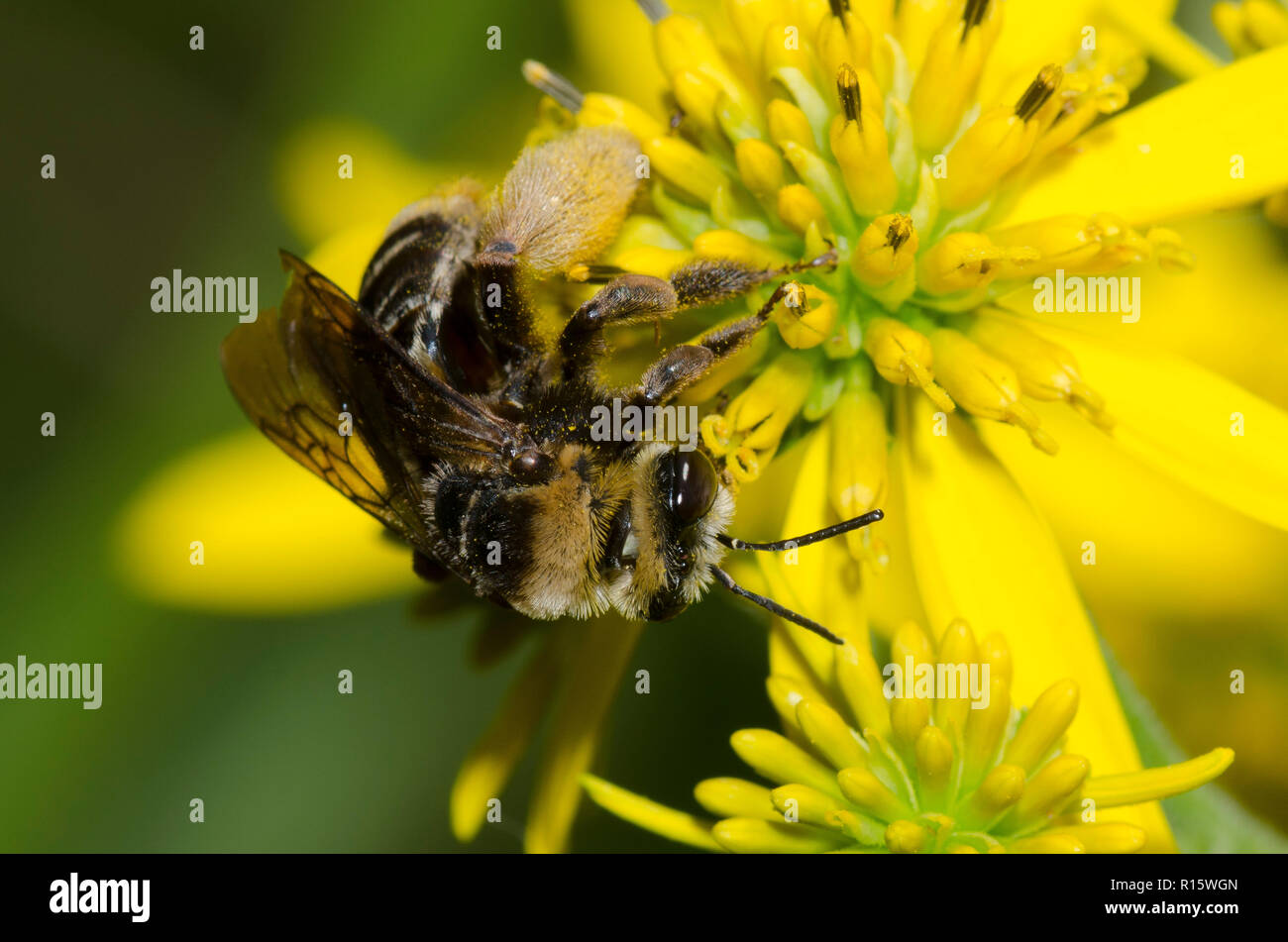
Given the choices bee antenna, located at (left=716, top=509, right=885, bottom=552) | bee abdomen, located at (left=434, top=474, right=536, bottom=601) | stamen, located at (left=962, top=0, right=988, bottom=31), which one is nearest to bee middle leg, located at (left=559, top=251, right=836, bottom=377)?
bee abdomen, located at (left=434, top=474, right=536, bottom=601)

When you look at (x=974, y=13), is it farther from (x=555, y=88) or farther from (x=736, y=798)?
(x=736, y=798)

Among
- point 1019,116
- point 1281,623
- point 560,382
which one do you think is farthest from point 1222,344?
point 560,382

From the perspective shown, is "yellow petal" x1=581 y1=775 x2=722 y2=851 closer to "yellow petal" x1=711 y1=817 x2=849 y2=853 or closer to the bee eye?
"yellow petal" x1=711 y1=817 x2=849 y2=853

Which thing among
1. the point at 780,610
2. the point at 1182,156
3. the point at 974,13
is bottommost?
the point at 780,610

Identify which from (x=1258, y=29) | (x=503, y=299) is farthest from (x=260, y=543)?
(x=1258, y=29)

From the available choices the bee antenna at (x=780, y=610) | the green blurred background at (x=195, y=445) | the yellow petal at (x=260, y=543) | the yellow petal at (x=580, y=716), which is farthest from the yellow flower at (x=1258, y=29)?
the yellow petal at (x=260, y=543)

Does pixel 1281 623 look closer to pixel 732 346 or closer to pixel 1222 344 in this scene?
pixel 1222 344

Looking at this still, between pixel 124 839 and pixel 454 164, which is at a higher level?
pixel 454 164
